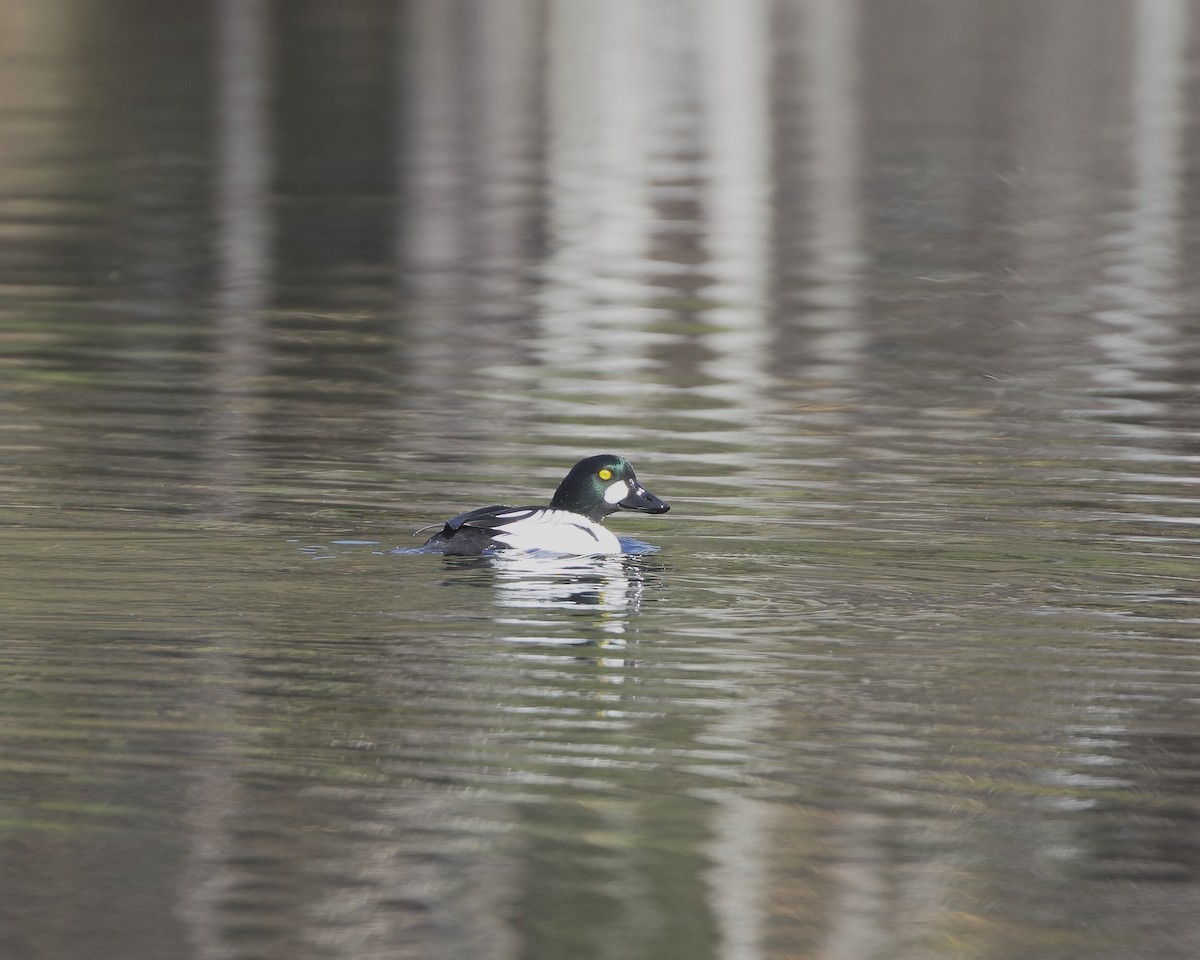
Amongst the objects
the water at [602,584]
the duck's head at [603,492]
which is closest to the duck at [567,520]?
the duck's head at [603,492]

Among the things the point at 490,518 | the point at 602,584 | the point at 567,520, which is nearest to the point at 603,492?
the point at 567,520

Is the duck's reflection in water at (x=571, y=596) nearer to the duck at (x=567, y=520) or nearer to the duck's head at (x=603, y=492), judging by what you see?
the duck at (x=567, y=520)

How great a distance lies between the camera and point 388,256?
24.3m

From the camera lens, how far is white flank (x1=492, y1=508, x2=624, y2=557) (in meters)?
10.8

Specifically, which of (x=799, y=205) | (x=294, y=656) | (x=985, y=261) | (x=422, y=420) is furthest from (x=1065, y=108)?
(x=294, y=656)

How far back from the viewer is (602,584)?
10438 millimetres

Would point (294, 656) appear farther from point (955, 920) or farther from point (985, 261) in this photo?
point (985, 261)

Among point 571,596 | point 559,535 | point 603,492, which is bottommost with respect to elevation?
point 571,596

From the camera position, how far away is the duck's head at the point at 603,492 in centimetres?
1134

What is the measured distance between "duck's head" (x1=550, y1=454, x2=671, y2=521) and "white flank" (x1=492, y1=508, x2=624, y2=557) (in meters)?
0.14

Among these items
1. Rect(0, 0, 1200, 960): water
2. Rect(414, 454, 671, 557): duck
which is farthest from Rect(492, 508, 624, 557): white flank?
A: Rect(0, 0, 1200, 960): water

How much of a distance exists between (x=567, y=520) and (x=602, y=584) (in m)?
0.68

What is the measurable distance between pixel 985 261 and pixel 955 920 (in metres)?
17.9

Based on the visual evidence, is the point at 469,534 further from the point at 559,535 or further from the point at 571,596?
the point at 571,596
